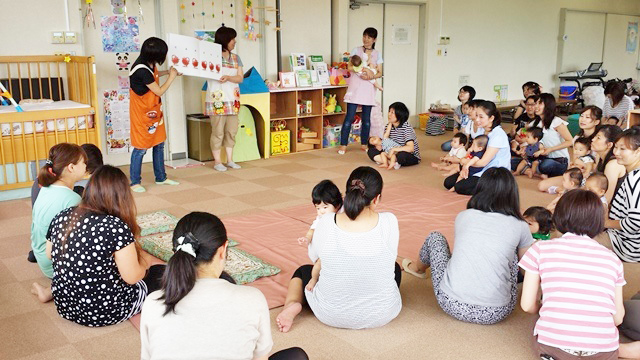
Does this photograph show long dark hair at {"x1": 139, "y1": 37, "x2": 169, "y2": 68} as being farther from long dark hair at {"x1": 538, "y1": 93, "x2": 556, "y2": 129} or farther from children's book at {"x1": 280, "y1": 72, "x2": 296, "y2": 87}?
long dark hair at {"x1": 538, "y1": 93, "x2": 556, "y2": 129}

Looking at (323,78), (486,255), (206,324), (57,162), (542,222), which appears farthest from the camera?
(323,78)

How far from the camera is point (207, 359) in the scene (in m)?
1.80

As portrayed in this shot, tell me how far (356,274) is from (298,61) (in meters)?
5.48

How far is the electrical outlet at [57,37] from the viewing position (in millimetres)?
6102

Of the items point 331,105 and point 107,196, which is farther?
point 331,105

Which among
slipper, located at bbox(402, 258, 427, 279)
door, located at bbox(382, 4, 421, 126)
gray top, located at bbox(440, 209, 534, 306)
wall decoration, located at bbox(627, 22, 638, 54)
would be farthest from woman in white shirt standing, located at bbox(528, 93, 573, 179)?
→ wall decoration, located at bbox(627, 22, 638, 54)

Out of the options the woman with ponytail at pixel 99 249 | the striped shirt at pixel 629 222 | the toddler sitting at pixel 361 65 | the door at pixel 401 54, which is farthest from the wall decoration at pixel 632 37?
the woman with ponytail at pixel 99 249

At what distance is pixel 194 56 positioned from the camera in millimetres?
6438

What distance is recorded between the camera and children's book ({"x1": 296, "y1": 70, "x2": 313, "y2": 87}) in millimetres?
7785

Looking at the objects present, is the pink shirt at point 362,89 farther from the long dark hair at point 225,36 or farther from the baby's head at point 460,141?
the long dark hair at point 225,36

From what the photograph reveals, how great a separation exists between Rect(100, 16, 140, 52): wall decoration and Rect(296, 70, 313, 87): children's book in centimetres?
205

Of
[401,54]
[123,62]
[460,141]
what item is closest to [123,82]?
[123,62]

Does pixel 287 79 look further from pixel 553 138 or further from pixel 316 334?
pixel 316 334

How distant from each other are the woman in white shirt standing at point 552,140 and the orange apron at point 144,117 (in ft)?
13.3
